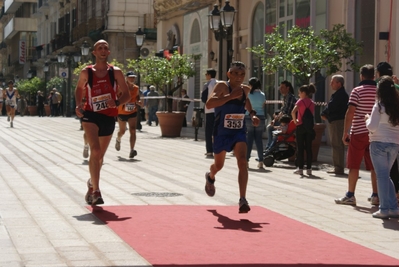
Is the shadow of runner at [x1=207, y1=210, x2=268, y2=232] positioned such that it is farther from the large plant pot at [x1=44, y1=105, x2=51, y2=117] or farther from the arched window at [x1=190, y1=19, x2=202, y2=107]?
the large plant pot at [x1=44, y1=105, x2=51, y2=117]

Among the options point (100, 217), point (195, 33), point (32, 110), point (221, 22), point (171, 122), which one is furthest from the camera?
point (32, 110)

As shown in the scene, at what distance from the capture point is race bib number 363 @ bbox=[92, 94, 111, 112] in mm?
10609

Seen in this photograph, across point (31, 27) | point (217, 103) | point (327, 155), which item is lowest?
point (327, 155)

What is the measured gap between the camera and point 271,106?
2902cm

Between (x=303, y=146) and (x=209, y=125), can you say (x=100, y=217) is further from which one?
(x=209, y=125)

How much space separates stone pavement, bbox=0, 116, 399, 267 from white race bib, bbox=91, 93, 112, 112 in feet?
3.62

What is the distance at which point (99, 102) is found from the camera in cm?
1061

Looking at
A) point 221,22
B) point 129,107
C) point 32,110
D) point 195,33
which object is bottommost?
point 32,110

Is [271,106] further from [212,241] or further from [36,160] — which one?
[212,241]

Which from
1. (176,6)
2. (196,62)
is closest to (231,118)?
(196,62)

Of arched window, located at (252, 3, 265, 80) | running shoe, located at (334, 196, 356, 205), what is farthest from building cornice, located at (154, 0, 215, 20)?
running shoe, located at (334, 196, 356, 205)

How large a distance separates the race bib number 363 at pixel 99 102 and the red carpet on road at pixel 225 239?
43.5 inches

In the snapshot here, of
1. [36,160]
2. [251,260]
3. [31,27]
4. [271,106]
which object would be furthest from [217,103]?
[31,27]

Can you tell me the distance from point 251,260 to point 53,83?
5579 centimetres
